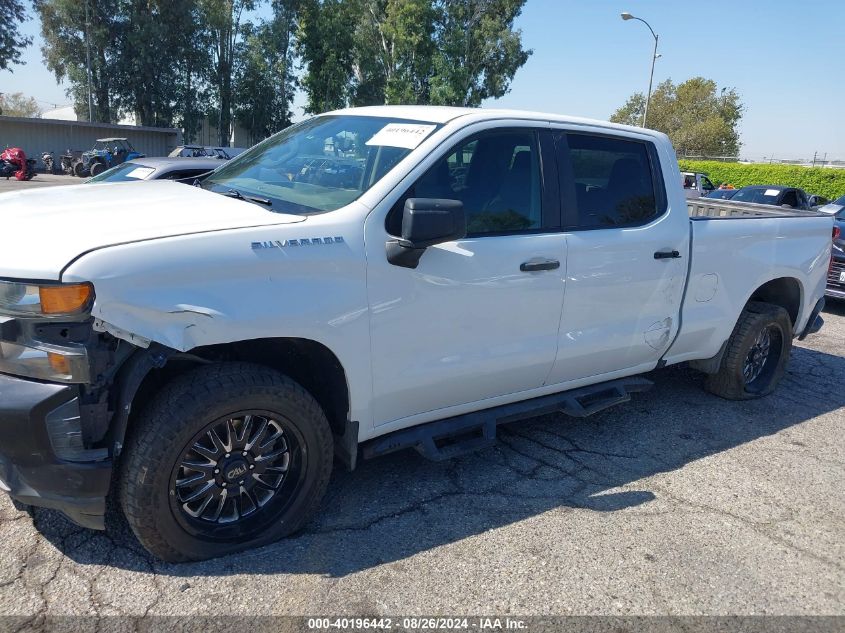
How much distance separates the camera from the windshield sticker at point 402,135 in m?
3.26

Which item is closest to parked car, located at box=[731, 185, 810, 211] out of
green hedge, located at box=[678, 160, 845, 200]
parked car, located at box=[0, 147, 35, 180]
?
green hedge, located at box=[678, 160, 845, 200]

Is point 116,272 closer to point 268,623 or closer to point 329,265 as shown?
point 329,265

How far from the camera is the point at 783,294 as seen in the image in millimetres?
5348

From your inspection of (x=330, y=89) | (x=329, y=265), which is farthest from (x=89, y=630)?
(x=330, y=89)

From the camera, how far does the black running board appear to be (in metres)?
3.32

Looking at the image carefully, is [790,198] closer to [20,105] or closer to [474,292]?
[474,292]

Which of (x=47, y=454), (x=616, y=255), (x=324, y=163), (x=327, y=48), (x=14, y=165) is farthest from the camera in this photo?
(x=327, y=48)

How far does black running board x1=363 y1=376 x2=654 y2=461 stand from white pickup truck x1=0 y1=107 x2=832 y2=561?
2 centimetres

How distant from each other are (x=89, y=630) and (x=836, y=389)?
19.0 ft

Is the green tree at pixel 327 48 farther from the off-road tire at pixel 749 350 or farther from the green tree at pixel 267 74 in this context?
the off-road tire at pixel 749 350

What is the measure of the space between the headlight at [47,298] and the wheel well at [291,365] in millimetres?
452

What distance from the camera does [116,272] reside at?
7.72 ft

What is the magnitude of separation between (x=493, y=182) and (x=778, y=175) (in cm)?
3428

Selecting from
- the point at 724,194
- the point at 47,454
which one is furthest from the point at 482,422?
the point at 724,194
